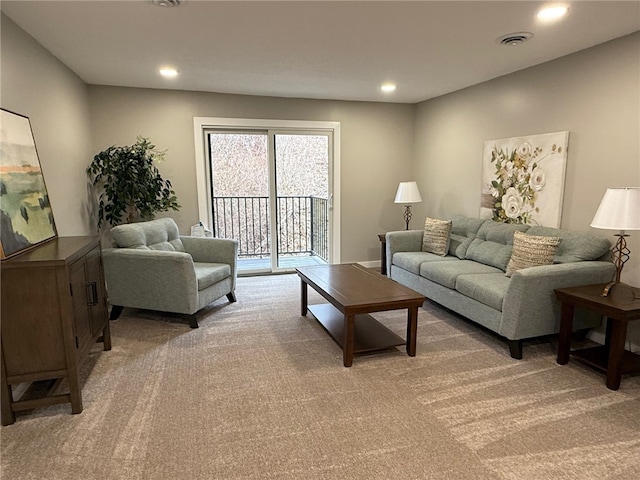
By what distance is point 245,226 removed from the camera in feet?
19.5

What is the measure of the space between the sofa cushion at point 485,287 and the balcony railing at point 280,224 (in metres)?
2.61

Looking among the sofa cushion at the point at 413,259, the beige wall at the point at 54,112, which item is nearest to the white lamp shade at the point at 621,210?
the sofa cushion at the point at 413,259

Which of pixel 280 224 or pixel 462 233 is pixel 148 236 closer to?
pixel 280 224

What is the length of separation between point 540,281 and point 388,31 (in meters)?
2.07

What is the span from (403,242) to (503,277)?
1.37m

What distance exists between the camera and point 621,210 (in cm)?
244

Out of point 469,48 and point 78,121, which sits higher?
point 469,48

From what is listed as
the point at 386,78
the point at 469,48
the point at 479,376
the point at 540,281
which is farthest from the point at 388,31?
the point at 479,376

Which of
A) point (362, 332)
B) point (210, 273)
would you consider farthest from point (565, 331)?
point (210, 273)

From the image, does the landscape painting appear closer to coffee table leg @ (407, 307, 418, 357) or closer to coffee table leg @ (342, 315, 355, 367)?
coffee table leg @ (342, 315, 355, 367)

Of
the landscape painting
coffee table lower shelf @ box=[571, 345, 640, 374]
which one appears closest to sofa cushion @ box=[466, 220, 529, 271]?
coffee table lower shelf @ box=[571, 345, 640, 374]

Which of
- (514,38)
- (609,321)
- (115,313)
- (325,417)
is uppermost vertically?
(514,38)

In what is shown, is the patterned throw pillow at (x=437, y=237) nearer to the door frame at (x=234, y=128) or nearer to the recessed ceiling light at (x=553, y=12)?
the door frame at (x=234, y=128)

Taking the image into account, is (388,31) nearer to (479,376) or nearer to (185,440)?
(479,376)
